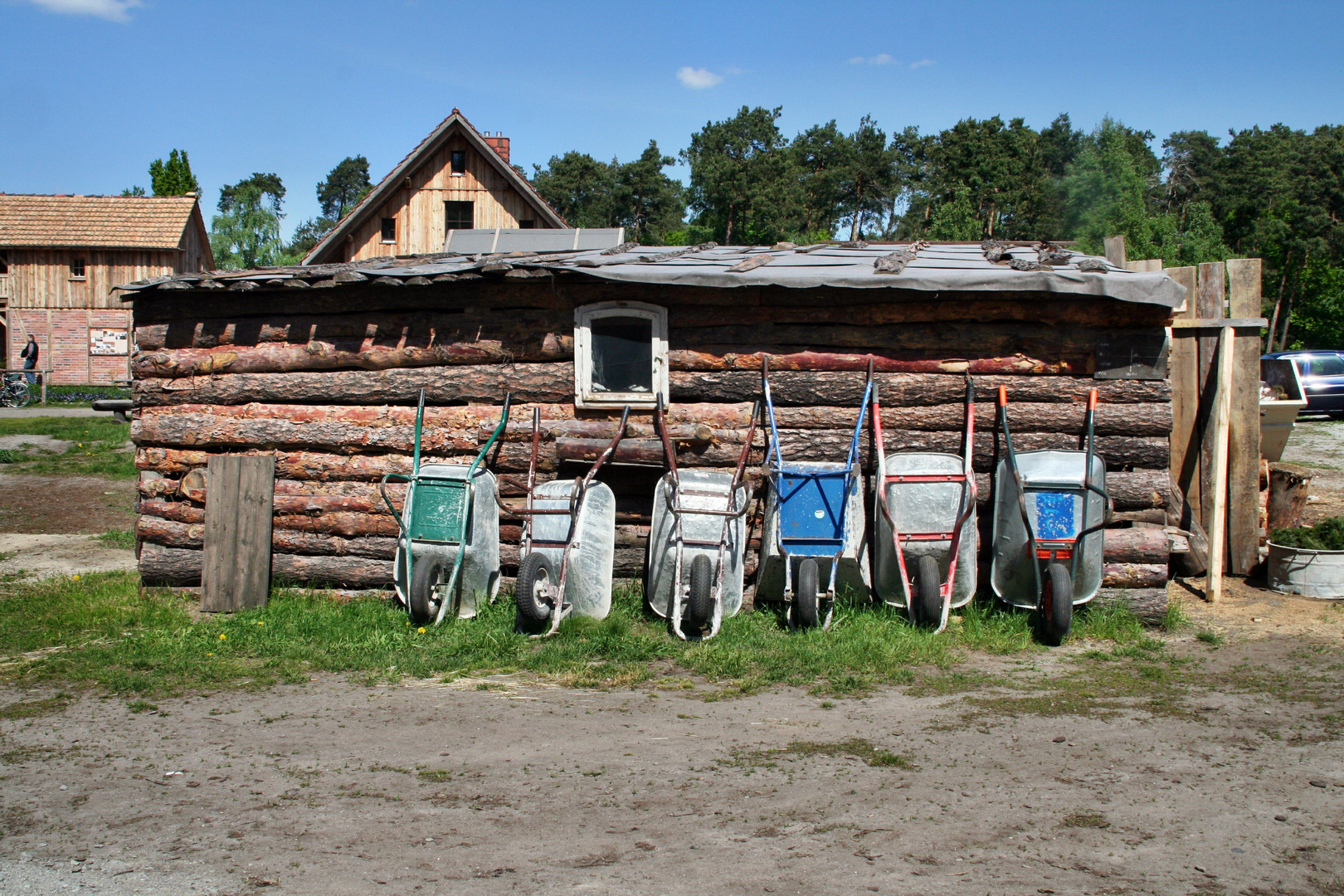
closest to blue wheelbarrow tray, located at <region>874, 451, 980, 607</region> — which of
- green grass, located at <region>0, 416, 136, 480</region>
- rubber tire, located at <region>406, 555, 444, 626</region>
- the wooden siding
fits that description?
rubber tire, located at <region>406, 555, 444, 626</region>

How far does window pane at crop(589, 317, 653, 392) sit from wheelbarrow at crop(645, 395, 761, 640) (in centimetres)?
81

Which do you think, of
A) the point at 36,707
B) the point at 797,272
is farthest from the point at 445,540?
the point at 797,272

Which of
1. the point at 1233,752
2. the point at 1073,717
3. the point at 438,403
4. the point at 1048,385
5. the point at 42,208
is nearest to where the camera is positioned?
the point at 1233,752

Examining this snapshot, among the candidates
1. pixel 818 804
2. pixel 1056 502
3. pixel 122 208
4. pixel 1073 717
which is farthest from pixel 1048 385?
pixel 122 208

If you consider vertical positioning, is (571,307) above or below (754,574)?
above

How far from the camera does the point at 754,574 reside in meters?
7.09

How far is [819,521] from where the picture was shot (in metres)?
6.46

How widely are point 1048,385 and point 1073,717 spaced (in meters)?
2.86

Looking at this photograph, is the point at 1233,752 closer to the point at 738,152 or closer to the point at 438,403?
the point at 438,403

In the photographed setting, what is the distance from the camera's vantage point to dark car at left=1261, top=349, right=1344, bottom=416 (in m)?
18.7

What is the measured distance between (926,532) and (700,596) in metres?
1.65

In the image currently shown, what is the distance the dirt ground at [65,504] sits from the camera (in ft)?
36.1

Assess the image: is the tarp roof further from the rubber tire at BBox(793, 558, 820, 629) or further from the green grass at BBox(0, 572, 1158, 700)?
the green grass at BBox(0, 572, 1158, 700)

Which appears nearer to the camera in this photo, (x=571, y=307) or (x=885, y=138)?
(x=571, y=307)
